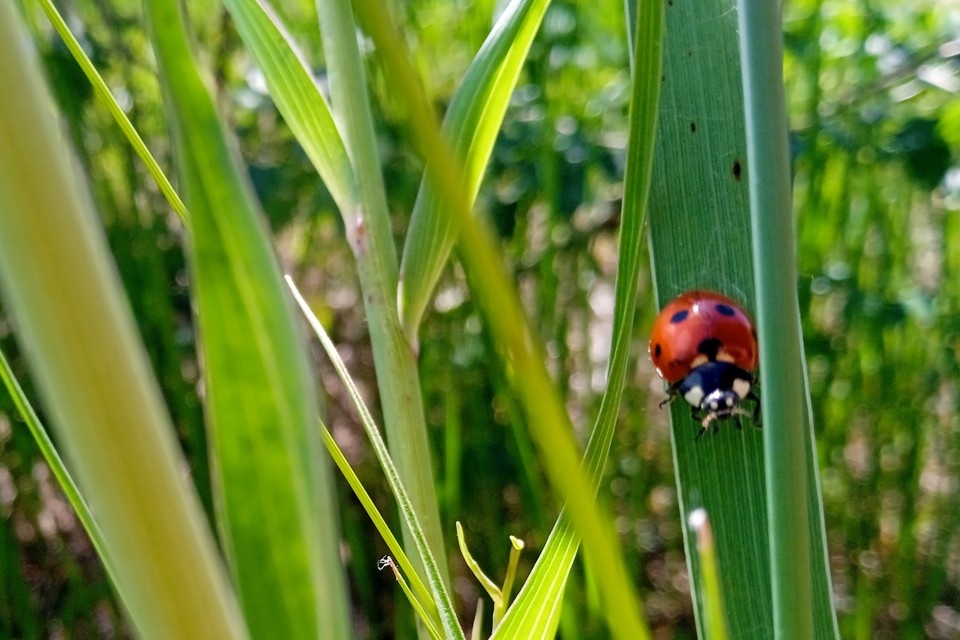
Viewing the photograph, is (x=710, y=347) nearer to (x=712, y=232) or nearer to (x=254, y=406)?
(x=712, y=232)

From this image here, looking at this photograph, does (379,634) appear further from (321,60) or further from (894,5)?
(894,5)

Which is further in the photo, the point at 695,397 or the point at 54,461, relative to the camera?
the point at 695,397

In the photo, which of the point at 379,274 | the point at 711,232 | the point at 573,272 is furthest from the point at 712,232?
the point at 573,272

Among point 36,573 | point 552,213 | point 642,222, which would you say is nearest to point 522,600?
point 642,222

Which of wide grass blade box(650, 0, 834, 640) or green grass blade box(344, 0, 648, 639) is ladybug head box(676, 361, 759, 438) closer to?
wide grass blade box(650, 0, 834, 640)

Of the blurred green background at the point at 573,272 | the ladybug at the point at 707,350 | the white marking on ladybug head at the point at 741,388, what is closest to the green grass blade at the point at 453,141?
the ladybug at the point at 707,350

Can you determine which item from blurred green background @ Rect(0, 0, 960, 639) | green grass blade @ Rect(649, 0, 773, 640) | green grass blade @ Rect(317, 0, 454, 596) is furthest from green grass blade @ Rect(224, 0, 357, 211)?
blurred green background @ Rect(0, 0, 960, 639)
